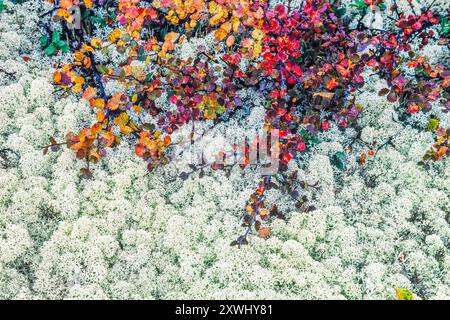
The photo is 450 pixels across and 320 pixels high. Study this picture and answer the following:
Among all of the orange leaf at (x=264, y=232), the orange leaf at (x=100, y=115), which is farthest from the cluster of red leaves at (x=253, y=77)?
the orange leaf at (x=264, y=232)

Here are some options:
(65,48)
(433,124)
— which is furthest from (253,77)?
(65,48)

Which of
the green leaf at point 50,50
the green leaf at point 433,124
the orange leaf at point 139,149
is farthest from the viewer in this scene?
the green leaf at point 50,50

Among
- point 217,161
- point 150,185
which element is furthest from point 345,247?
point 150,185

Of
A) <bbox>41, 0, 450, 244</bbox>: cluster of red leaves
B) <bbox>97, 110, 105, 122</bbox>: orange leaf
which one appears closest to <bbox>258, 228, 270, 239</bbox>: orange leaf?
<bbox>41, 0, 450, 244</bbox>: cluster of red leaves

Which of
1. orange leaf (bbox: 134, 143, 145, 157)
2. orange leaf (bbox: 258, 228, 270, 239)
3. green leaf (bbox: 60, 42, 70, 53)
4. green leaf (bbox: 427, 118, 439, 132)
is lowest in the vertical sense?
orange leaf (bbox: 258, 228, 270, 239)

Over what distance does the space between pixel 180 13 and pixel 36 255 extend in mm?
2173

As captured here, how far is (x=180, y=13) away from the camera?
12.6ft

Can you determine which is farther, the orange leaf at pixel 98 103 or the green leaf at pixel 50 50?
the green leaf at pixel 50 50

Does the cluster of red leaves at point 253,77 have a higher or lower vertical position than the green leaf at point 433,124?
higher

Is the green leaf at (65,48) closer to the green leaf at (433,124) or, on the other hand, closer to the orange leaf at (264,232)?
the orange leaf at (264,232)

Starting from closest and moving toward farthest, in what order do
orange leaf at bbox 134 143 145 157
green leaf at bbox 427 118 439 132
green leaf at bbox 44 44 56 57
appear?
orange leaf at bbox 134 143 145 157 < green leaf at bbox 427 118 439 132 < green leaf at bbox 44 44 56 57

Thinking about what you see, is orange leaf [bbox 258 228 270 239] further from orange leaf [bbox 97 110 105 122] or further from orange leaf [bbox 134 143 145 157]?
orange leaf [bbox 97 110 105 122]

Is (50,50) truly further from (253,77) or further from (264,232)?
(264,232)

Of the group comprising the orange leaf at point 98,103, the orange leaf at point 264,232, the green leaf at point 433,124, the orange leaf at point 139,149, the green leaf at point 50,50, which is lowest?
the orange leaf at point 264,232
